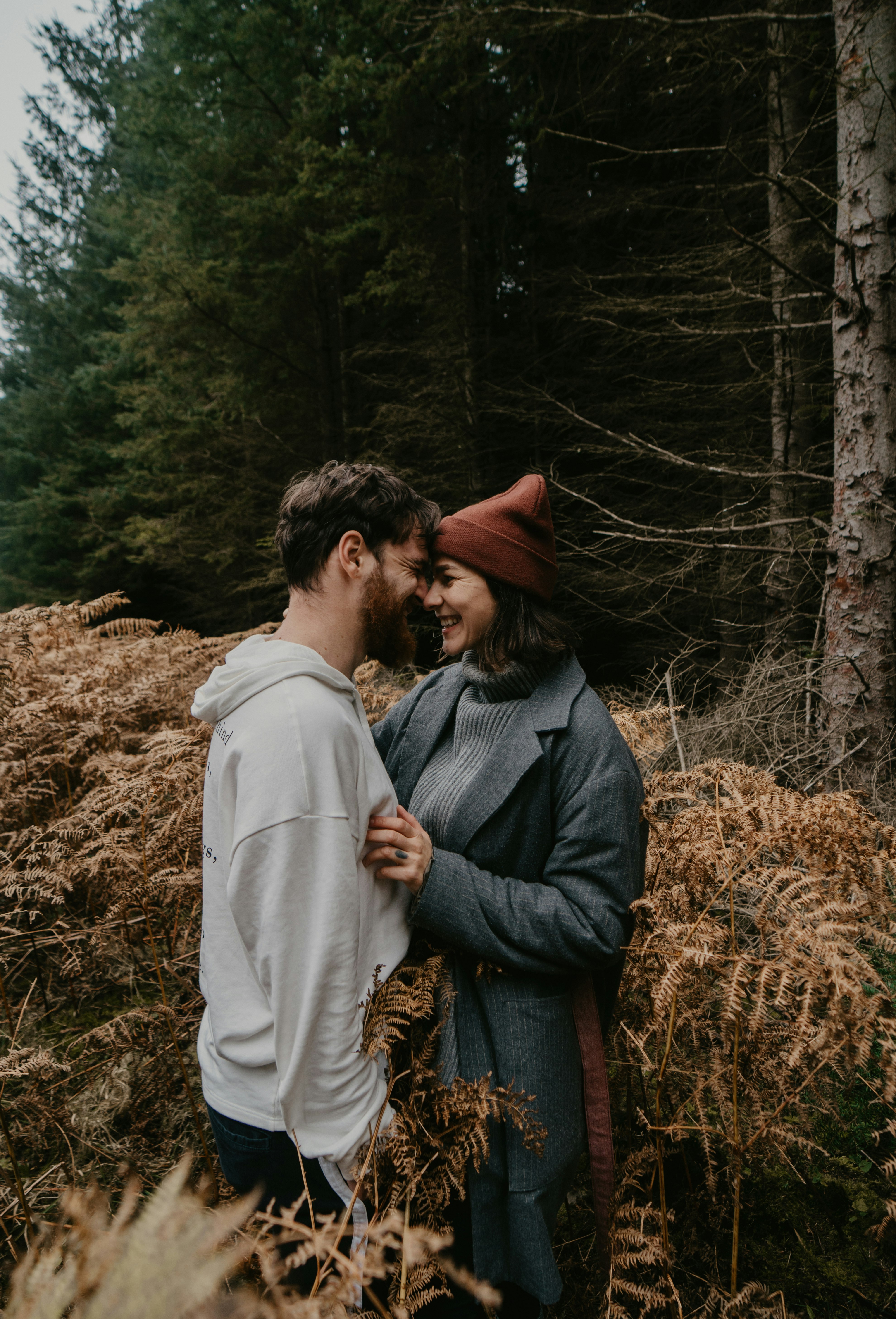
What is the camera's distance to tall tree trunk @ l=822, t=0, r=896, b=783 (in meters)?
4.02

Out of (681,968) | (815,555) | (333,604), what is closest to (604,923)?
(681,968)

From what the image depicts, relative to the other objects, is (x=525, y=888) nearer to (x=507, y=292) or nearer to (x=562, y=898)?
(x=562, y=898)

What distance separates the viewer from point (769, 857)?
3062mm

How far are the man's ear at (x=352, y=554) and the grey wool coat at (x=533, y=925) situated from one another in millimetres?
632

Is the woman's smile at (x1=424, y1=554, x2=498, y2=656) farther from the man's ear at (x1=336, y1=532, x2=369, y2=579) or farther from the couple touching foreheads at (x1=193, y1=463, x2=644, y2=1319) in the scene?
the man's ear at (x1=336, y1=532, x2=369, y2=579)

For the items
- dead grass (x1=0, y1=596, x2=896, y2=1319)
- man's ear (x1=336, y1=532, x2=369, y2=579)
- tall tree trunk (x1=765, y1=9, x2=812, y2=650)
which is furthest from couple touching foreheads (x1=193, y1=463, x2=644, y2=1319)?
tall tree trunk (x1=765, y1=9, x2=812, y2=650)

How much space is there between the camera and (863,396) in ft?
13.9

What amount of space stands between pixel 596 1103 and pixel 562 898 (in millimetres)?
590

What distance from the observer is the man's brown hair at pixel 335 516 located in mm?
1815

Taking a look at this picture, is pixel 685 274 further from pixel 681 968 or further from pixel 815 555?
pixel 681 968

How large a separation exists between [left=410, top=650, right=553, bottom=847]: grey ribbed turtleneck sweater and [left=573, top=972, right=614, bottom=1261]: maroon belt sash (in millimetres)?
570

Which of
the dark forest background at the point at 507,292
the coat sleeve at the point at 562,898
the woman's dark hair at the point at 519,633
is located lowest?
the coat sleeve at the point at 562,898

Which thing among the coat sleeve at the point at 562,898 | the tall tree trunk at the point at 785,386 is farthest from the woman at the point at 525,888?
the tall tree trunk at the point at 785,386

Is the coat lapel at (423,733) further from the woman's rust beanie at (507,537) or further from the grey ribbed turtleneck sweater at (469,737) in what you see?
the woman's rust beanie at (507,537)
